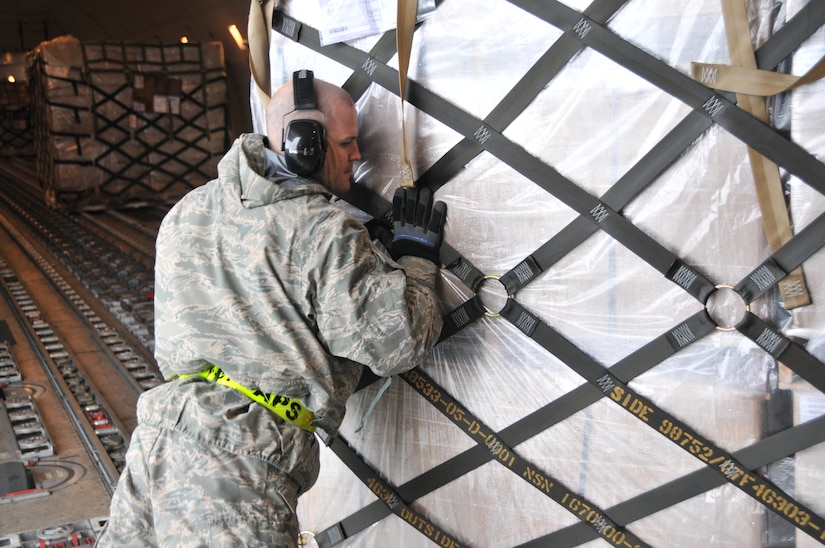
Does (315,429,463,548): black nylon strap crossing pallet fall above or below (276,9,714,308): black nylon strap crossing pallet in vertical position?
below

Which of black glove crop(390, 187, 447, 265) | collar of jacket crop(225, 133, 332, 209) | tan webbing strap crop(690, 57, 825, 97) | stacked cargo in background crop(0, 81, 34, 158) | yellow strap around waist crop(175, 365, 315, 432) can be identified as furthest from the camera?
stacked cargo in background crop(0, 81, 34, 158)

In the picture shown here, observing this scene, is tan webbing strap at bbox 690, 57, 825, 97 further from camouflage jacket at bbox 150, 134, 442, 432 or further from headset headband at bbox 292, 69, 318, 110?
headset headband at bbox 292, 69, 318, 110

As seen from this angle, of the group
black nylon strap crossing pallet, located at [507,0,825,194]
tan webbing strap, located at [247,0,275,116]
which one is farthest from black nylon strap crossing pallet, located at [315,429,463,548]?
black nylon strap crossing pallet, located at [507,0,825,194]

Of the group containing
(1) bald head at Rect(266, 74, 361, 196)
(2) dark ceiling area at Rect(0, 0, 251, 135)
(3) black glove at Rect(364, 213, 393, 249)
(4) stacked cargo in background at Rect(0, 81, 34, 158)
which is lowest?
(3) black glove at Rect(364, 213, 393, 249)

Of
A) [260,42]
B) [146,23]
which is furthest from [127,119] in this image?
[260,42]

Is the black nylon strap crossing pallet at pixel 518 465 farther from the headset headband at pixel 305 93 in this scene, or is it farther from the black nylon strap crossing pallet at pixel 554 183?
the headset headband at pixel 305 93

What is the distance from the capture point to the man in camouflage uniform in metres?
2.42

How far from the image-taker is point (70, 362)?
6688 mm

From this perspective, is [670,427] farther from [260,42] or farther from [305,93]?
[260,42]

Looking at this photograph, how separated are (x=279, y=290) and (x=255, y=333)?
150 mm

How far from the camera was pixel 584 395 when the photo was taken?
8.48ft

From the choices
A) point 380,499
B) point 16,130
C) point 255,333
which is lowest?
point 380,499

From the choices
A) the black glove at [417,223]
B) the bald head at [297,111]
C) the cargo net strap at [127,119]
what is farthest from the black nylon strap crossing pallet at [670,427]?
the cargo net strap at [127,119]

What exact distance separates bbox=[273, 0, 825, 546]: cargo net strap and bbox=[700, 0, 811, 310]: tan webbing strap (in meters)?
0.02
